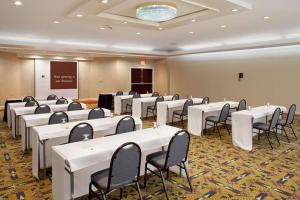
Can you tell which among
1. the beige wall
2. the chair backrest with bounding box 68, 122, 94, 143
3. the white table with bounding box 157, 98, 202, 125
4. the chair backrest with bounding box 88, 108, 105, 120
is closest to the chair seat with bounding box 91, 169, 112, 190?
the chair backrest with bounding box 68, 122, 94, 143

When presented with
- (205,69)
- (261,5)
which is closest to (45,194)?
(261,5)

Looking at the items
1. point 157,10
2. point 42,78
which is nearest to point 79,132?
point 157,10

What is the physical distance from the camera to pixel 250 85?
10.8 meters

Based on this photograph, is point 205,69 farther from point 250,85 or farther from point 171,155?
point 171,155

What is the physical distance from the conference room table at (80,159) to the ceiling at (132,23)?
2589 mm

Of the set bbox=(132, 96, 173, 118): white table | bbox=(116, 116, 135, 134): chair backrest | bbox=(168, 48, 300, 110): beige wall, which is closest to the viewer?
bbox=(116, 116, 135, 134): chair backrest

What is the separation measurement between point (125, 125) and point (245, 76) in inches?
336

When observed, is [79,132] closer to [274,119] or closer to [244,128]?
[244,128]

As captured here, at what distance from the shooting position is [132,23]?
6.26 m

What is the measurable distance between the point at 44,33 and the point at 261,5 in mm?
6813

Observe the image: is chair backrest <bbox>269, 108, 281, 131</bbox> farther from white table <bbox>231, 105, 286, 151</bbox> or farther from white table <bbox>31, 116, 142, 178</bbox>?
white table <bbox>31, 116, 142, 178</bbox>

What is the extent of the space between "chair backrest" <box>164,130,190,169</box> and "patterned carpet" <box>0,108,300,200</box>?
55 centimetres

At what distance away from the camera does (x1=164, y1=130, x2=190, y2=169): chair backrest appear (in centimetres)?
305

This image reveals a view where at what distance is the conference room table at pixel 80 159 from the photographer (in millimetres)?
2725
